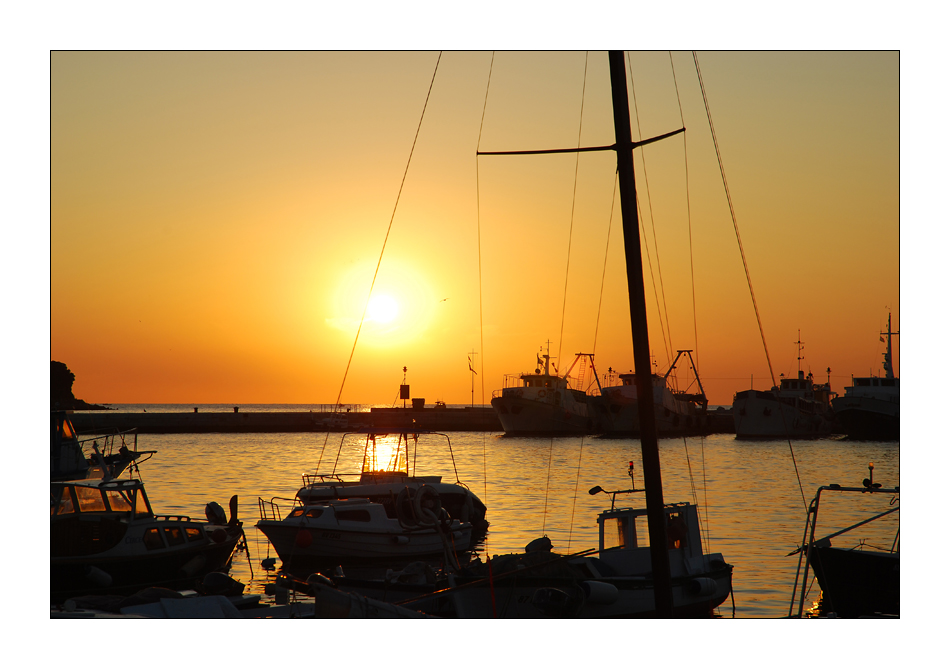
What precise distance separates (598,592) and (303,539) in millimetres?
12776

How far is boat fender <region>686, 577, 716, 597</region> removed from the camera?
618 inches

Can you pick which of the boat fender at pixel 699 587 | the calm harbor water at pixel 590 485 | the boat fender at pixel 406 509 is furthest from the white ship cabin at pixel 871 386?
the boat fender at pixel 699 587

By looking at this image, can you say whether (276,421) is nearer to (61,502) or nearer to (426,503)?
(426,503)

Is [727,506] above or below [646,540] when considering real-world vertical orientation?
below

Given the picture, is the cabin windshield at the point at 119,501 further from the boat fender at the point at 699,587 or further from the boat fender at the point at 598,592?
the boat fender at the point at 699,587

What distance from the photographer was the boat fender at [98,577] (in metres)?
18.1

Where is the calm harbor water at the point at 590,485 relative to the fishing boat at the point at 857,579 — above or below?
below

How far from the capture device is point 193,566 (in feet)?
67.3

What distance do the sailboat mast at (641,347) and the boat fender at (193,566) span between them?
14294 mm

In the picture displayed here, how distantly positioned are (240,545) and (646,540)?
45.0ft

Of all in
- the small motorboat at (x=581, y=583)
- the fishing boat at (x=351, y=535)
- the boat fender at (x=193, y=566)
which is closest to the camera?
the small motorboat at (x=581, y=583)
